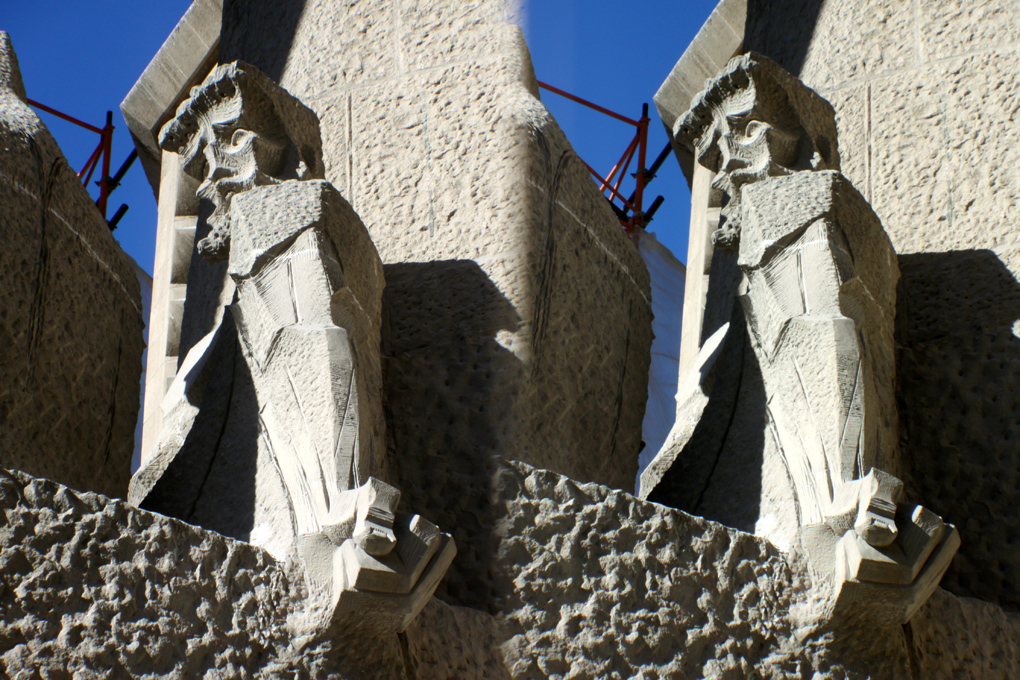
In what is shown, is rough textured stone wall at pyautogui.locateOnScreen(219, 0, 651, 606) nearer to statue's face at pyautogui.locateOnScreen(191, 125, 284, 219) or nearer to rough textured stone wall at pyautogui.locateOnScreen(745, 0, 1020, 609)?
statue's face at pyautogui.locateOnScreen(191, 125, 284, 219)

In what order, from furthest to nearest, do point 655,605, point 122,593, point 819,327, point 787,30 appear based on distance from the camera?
point 787,30
point 819,327
point 655,605
point 122,593

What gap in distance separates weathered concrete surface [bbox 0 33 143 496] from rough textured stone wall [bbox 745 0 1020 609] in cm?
185

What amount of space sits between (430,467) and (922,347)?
1.24 m

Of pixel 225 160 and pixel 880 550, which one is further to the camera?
pixel 225 160

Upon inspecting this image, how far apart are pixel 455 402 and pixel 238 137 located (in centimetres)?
76

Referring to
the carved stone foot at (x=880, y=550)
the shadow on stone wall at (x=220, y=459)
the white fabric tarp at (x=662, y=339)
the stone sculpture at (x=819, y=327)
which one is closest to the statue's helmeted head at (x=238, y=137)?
the shadow on stone wall at (x=220, y=459)

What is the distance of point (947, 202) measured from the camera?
3953mm

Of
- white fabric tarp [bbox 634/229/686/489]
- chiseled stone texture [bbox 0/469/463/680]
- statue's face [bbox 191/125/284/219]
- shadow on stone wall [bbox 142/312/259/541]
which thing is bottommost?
chiseled stone texture [bbox 0/469/463/680]

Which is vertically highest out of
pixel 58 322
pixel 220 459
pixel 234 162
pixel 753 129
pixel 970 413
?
pixel 753 129

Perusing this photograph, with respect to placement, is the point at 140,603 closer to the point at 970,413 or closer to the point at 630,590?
the point at 630,590

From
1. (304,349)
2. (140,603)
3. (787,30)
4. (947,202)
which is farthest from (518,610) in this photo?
(787,30)

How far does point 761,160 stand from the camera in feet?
11.5

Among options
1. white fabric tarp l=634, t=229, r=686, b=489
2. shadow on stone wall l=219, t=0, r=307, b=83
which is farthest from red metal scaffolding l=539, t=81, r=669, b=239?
shadow on stone wall l=219, t=0, r=307, b=83

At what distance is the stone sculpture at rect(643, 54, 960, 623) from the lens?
2.87m
